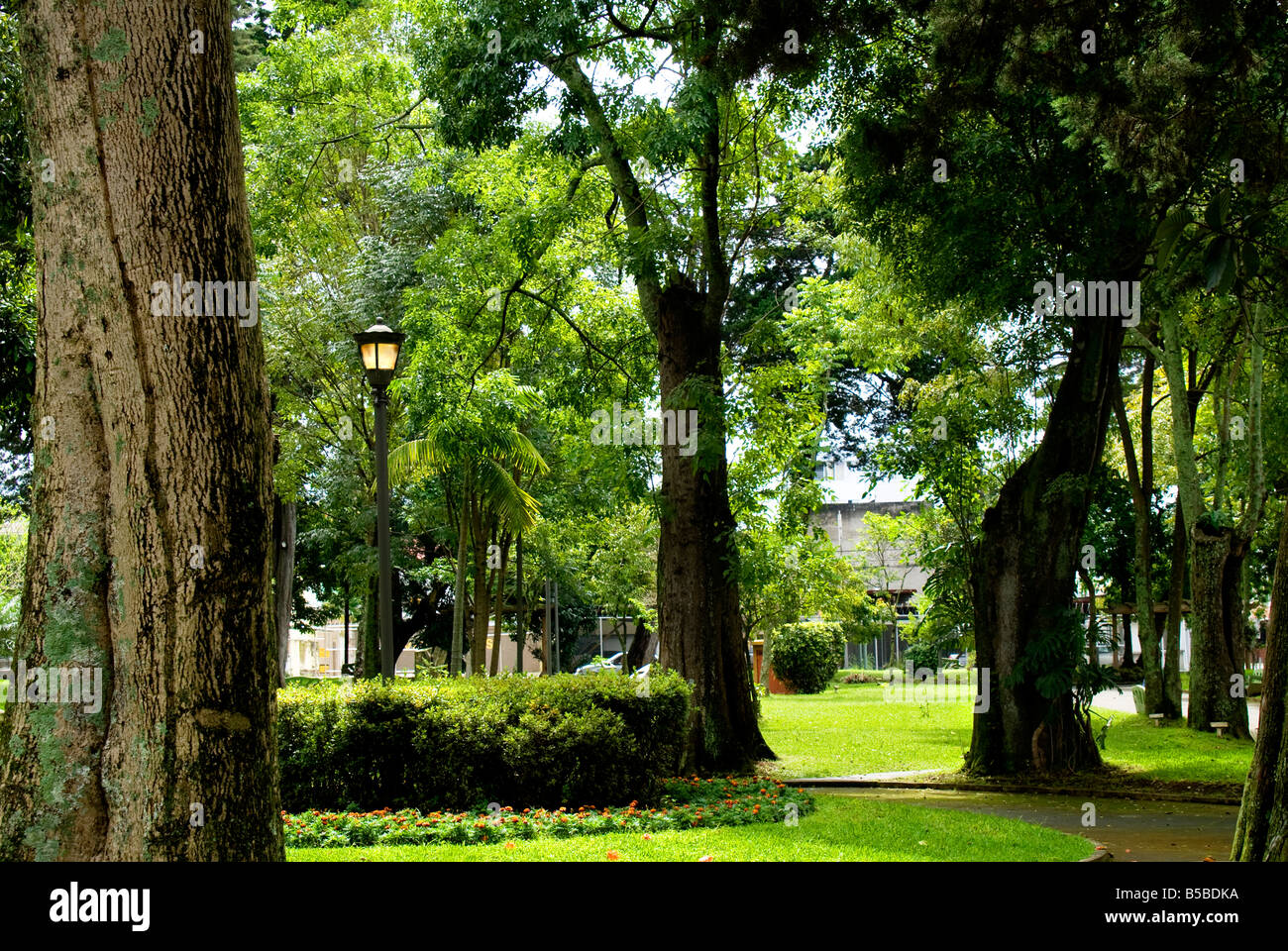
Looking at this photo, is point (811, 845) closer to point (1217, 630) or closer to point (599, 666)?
point (1217, 630)

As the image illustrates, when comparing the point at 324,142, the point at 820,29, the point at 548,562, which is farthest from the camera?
the point at 548,562

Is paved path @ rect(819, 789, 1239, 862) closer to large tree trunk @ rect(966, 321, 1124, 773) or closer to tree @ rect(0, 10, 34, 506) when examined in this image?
large tree trunk @ rect(966, 321, 1124, 773)

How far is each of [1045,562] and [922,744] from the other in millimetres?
5366

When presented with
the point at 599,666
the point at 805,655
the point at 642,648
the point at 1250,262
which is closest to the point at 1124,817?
the point at 1250,262

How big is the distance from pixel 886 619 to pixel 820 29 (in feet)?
91.2

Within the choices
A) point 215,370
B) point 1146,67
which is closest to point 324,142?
point 1146,67

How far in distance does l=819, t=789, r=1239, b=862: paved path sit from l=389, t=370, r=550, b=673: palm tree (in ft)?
21.5

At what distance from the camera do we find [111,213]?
4668mm

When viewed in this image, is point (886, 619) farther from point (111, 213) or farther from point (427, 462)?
point (111, 213)

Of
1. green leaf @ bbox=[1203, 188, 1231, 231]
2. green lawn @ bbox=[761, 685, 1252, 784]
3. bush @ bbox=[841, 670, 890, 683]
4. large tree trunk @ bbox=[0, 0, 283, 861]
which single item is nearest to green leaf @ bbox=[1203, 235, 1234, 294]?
green leaf @ bbox=[1203, 188, 1231, 231]

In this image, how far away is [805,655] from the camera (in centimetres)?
3509

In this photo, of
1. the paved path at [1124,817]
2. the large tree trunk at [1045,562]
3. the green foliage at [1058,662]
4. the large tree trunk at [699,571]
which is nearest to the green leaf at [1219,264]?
the paved path at [1124,817]

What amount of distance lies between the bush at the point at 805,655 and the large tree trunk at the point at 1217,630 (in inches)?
661

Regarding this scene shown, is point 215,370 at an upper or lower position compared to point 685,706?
upper
